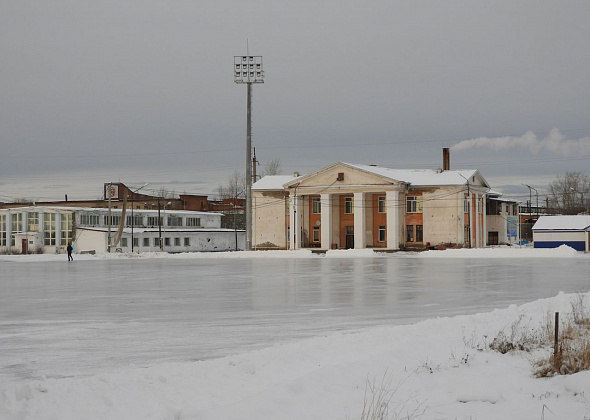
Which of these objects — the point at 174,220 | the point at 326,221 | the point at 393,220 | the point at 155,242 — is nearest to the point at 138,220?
the point at 155,242

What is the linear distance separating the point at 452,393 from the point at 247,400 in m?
2.65

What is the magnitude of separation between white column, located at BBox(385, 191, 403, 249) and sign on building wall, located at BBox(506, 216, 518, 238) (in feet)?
62.7

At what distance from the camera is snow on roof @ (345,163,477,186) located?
75688mm

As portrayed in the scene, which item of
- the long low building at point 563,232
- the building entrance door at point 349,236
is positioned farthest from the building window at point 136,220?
the long low building at point 563,232

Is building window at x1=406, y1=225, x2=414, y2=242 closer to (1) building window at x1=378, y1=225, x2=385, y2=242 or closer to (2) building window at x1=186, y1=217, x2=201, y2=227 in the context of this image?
(1) building window at x1=378, y1=225, x2=385, y2=242

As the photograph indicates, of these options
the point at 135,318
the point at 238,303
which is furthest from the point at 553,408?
the point at 238,303

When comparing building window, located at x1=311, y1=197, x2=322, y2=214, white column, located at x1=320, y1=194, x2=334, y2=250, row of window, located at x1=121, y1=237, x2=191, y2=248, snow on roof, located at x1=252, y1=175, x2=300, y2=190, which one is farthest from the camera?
row of window, located at x1=121, y1=237, x2=191, y2=248

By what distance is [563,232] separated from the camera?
6938 centimetres

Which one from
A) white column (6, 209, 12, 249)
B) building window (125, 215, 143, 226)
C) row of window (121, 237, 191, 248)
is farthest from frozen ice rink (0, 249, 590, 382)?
building window (125, 215, 143, 226)

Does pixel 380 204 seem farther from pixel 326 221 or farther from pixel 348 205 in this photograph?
pixel 326 221

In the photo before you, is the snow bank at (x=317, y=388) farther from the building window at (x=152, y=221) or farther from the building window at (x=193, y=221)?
the building window at (x=193, y=221)

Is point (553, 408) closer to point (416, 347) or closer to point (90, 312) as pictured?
point (416, 347)

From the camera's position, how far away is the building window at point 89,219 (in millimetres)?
86625

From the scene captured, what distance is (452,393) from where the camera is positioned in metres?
8.66
